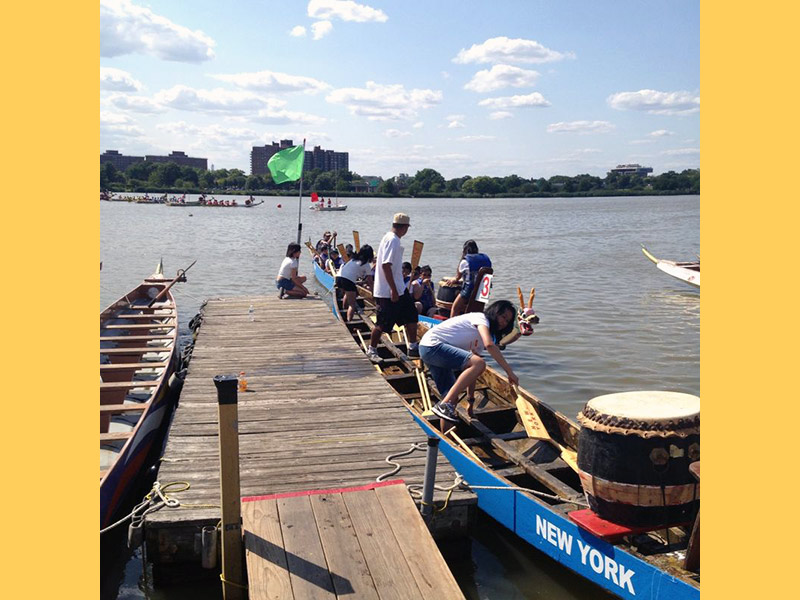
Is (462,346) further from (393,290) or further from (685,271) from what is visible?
(685,271)

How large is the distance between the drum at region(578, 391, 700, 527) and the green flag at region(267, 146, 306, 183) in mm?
15594

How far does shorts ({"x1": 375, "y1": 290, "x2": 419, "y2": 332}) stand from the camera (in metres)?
9.66

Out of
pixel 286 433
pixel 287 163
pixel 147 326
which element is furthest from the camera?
pixel 287 163

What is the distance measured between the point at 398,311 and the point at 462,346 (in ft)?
9.36

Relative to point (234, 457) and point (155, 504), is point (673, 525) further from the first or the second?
point (155, 504)

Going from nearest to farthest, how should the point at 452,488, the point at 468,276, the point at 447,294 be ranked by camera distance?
1. the point at 452,488
2. the point at 468,276
3. the point at 447,294

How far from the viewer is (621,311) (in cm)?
2033

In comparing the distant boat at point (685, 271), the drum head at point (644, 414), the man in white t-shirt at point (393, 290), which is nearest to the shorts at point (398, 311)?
the man in white t-shirt at point (393, 290)

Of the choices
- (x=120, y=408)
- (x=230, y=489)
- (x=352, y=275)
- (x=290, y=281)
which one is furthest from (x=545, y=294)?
(x=230, y=489)

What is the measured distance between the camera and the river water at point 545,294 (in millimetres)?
6281

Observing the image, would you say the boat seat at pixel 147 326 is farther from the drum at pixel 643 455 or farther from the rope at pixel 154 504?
the drum at pixel 643 455

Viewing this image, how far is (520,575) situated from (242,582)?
9.01ft

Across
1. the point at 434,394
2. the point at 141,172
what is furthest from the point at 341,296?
the point at 141,172

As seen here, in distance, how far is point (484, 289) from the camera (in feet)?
34.9
